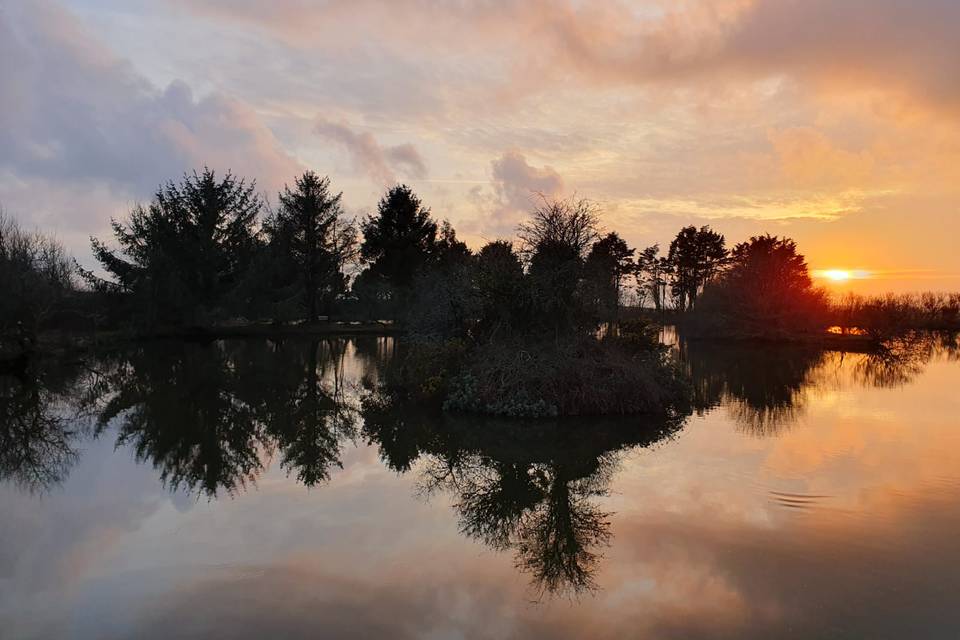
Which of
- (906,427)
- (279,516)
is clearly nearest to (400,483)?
(279,516)

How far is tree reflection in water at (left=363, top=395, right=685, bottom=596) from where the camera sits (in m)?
6.44

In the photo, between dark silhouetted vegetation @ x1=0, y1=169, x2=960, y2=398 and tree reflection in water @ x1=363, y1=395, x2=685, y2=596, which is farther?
dark silhouetted vegetation @ x1=0, y1=169, x2=960, y2=398

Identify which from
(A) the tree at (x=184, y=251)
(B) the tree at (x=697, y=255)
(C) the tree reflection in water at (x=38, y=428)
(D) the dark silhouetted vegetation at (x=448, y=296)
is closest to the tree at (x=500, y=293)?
(D) the dark silhouetted vegetation at (x=448, y=296)

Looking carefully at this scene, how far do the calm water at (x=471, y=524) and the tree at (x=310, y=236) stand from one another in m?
29.2

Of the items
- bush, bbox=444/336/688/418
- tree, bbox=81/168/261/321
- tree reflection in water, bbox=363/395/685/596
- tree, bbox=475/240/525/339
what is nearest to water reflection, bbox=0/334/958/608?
tree reflection in water, bbox=363/395/685/596

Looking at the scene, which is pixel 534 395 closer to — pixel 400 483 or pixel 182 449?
pixel 400 483

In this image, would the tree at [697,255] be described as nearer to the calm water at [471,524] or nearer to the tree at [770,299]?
the tree at [770,299]

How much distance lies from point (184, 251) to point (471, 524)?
120ft

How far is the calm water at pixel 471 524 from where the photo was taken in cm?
504

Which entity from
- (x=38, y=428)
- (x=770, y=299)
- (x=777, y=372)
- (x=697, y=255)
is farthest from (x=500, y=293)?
(x=697, y=255)

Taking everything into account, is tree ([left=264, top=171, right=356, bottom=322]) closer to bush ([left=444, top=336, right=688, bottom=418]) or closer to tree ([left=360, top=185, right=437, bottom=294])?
tree ([left=360, top=185, right=437, bottom=294])

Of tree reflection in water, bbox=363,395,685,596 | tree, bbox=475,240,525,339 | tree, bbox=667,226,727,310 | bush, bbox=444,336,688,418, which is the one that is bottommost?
tree reflection in water, bbox=363,395,685,596

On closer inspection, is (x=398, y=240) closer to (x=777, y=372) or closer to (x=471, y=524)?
(x=777, y=372)

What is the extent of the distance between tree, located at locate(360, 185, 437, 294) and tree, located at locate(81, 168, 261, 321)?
9793 millimetres
